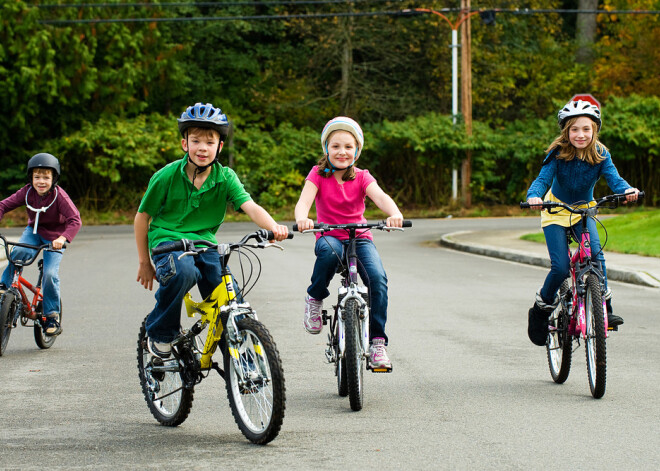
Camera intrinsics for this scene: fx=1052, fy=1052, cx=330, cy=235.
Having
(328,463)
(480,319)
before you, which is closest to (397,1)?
(480,319)

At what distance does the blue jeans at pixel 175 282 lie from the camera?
217 inches

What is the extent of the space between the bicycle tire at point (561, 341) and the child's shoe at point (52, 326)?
4.16m

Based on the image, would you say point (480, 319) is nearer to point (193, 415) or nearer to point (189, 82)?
point (193, 415)

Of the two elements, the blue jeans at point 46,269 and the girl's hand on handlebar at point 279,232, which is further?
the blue jeans at point 46,269

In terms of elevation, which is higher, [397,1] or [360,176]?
[397,1]

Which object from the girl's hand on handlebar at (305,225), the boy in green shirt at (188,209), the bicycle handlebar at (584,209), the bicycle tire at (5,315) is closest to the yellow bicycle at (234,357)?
the boy in green shirt at (188,209)

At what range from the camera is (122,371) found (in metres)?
7.79

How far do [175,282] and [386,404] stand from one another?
1687 millimetres

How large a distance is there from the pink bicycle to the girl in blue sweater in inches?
2.7

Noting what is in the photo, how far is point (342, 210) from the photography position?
6.64 m

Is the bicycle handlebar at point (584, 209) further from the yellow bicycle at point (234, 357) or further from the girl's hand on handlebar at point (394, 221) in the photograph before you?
the yellow bicycle at point (234, 357)

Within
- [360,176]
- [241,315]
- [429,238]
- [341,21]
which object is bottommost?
[429,238]

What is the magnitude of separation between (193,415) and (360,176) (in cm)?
179

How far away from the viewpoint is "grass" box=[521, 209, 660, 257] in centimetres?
1742
